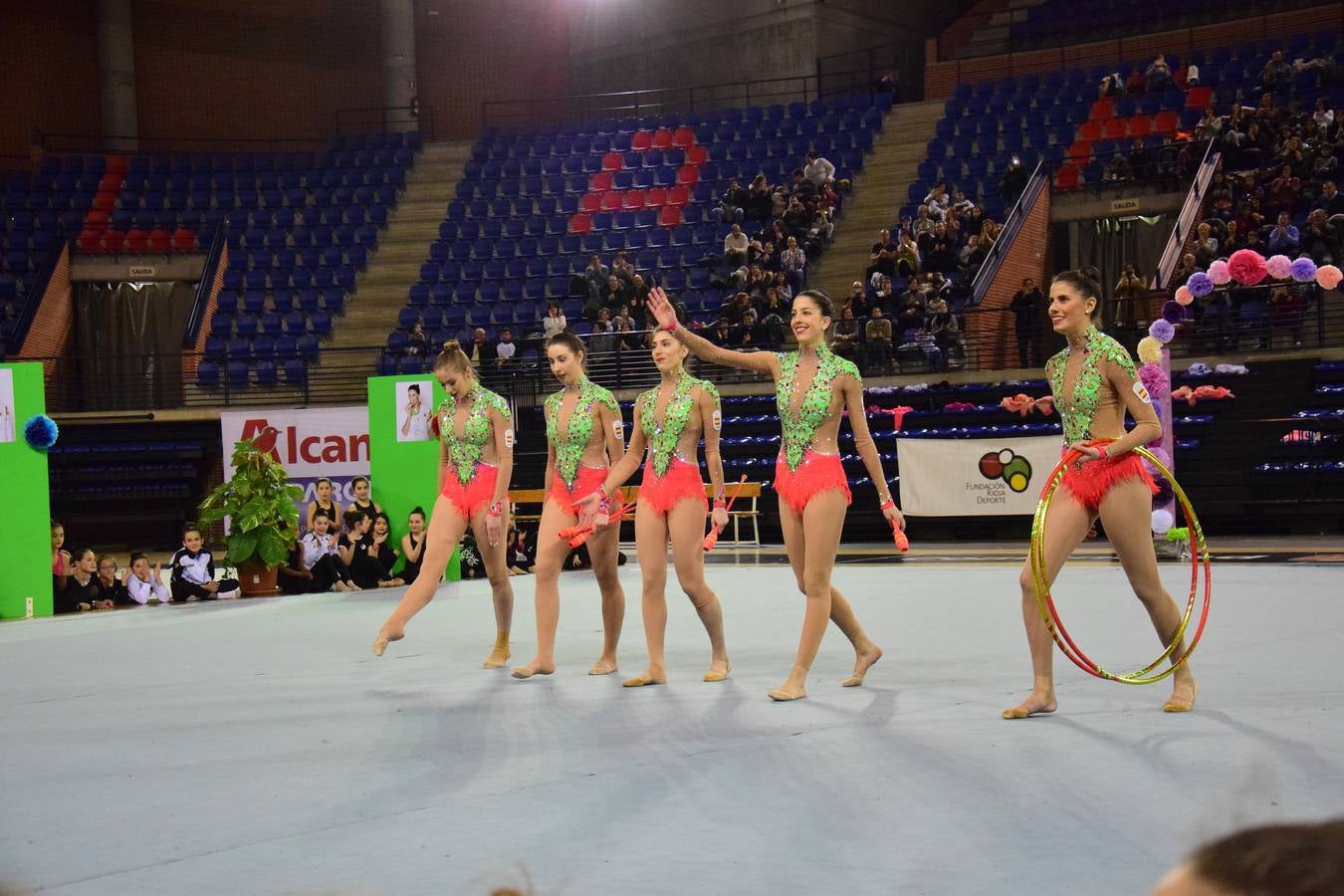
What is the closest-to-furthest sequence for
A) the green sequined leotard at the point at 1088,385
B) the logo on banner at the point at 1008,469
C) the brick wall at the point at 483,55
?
the green sequined leotard at the point at 1088,385 < the logo on banner at the point at 1008,469 < the brick wall at the point at 483,55

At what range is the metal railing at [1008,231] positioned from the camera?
19516mm

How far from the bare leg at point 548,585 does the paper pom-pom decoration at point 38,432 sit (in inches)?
246

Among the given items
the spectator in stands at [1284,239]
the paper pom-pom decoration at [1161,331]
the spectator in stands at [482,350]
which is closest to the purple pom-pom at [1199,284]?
the paper pom-pom decoration at [1161,331]

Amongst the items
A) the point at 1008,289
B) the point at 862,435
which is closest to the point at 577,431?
the point at 862,435

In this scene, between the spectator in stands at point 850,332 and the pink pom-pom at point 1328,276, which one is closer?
the pink pom-pom at point 1328,276

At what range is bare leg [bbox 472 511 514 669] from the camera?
24.6 ft

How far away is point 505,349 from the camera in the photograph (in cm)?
2055

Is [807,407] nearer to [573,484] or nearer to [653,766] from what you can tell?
[573,484]

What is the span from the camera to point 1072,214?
2222 centimetres

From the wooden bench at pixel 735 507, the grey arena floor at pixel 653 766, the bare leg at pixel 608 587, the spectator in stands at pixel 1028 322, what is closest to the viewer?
the grey arena floor at pixel 653 766

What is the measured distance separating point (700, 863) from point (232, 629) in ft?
22.6

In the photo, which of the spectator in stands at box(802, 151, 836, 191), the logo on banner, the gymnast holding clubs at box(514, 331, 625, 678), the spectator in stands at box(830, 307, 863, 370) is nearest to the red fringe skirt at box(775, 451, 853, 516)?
the gymnast holding clubs at box(514, 331, 625, 678)

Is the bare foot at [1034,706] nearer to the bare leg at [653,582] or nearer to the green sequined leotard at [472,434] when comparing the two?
the bare leg at [653,582]

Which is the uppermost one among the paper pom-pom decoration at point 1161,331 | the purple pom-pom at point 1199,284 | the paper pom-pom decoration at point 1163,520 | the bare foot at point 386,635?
the purple pom-pom at point 1199,284
